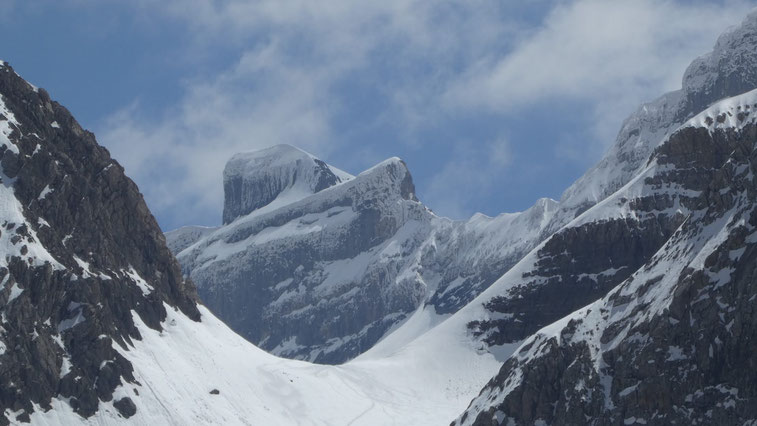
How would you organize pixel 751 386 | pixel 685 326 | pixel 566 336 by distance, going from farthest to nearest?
pixel 566 336, pixel 685 326, pixel 751 386

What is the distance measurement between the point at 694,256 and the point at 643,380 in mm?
16616

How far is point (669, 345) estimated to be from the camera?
167625 mm

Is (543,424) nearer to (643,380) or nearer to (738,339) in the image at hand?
(643,380)

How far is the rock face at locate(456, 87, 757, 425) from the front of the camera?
6294 inches

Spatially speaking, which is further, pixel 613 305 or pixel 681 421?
pixel 613 305

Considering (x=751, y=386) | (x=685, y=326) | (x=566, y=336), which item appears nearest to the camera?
(x=751, y=386)

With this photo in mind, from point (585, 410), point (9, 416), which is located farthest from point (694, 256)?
point (9, 416)

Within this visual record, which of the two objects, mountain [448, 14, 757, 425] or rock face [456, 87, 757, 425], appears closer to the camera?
rock face [456, 87, 757, 425]

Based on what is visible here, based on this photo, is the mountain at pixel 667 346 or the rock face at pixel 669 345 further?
the mountain at pixel 667 346

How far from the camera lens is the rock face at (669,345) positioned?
160m

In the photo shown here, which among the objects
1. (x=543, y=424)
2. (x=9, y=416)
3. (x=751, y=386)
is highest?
(x=9, y=416)

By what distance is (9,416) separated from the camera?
194 m

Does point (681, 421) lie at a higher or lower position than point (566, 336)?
lower

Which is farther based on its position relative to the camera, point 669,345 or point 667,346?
point 667,346
